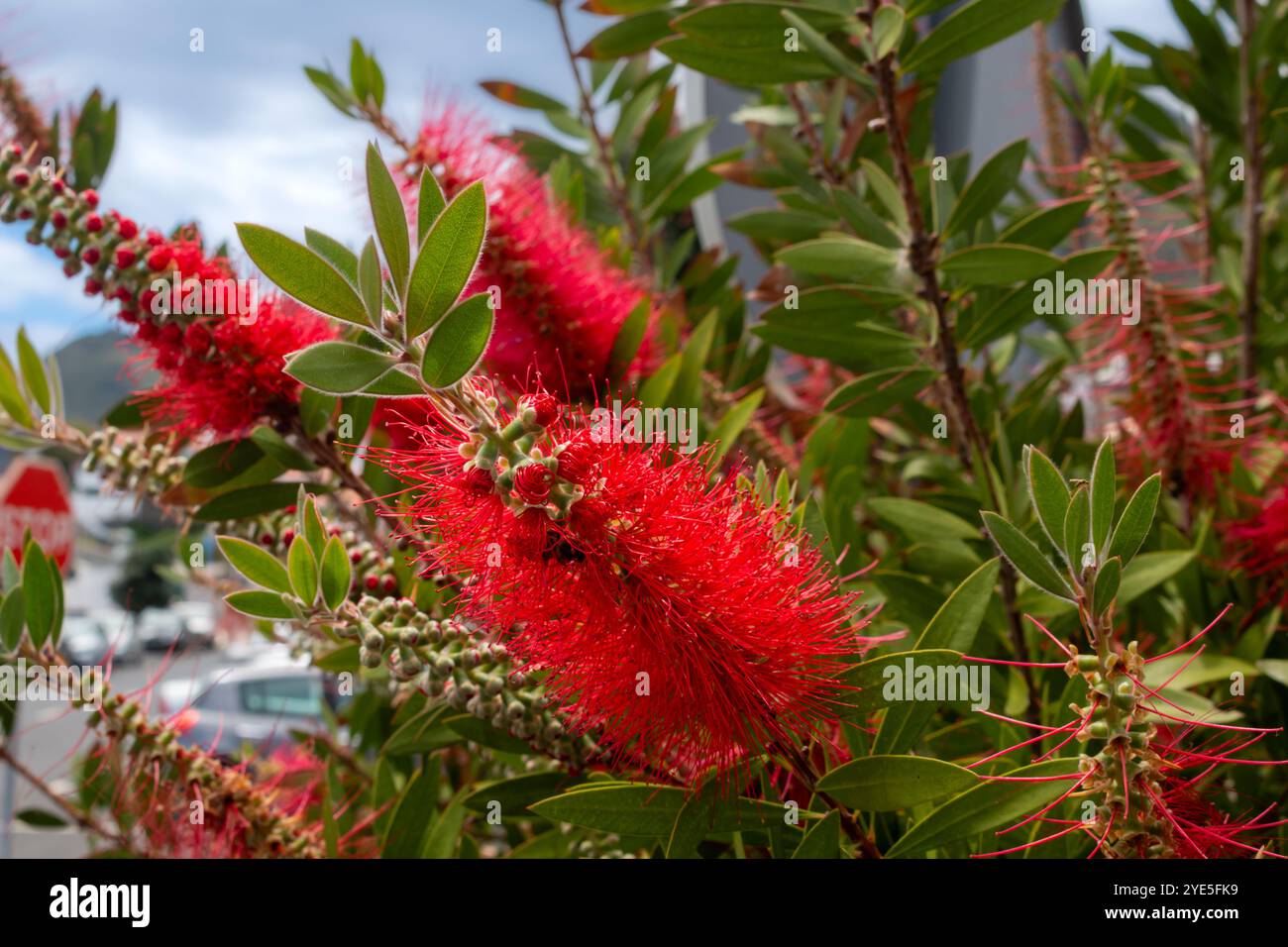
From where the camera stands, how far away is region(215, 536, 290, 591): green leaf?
17.3 inches

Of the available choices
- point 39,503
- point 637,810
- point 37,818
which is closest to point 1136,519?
point 637,810

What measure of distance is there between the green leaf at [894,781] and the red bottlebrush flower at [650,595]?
1.0 inches

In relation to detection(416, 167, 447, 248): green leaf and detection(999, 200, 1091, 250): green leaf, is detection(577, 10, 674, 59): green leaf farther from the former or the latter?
detection(416, 167, 447, 248): green leaf

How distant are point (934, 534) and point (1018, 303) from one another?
0.15 meters

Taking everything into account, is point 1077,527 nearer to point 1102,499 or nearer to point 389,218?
point 1102,499

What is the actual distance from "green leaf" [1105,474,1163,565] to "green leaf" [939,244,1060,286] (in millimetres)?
203

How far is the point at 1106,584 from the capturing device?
0.35 m

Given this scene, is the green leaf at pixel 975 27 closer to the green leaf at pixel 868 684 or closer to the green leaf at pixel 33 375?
the green leaf at pixel 868 684

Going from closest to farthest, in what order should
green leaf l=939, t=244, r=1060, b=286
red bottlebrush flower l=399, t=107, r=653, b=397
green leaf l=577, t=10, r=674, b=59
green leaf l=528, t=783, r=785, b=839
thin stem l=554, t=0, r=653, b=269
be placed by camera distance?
1. green leaf l=528, t=783, r=785, b=839
2. green leaf l=939, t=244, r=1060, b=286
3. red bottlebrush flower l=399, t=107, r=653, b=397
4. green leaf l=577, t=10, r=674, b=59
5. thin stem l=554, t=0, r=653, b=269

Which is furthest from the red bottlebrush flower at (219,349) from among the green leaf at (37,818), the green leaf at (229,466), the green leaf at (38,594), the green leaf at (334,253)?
the green leaf at (37,818)

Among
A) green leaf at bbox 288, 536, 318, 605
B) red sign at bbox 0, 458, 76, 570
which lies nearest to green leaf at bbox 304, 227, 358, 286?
green leaf at bbox 288, 536, 318, 605

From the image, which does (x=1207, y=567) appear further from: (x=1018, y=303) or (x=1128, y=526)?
(x=1128, y=526)

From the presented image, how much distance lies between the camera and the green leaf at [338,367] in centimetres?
31
